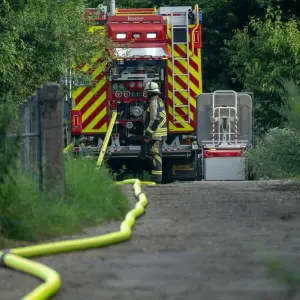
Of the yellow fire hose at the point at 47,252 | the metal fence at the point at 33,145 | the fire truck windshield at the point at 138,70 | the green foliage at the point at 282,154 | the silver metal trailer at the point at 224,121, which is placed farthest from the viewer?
the fire truck windshield at the point at 138,70

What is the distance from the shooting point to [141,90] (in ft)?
66.5

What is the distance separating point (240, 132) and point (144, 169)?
1959 millimetres

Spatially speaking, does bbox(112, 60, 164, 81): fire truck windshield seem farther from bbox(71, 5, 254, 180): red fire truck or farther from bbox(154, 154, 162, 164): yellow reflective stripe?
bbox(154, 154, 162, 164): yellow reflective stripe

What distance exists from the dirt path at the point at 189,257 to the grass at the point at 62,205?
0.86 ft

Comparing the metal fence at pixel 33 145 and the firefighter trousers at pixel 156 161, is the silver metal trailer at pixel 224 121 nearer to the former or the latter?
the firefighter trousers at pixel 156 161

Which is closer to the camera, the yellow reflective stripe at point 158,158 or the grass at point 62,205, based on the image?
the grass at point 62,205

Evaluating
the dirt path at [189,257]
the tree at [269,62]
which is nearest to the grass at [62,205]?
the dirt path at [189,257]

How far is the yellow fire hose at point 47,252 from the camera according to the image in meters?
6.12

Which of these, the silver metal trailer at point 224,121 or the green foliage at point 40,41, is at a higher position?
the green foliage at point 40,41

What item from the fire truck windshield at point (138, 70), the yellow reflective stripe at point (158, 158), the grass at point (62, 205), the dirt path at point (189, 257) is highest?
the fire truck windshield at point (138, 70)

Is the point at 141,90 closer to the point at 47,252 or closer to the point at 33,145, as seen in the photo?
the point at 33,145

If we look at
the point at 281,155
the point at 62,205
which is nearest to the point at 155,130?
the point at 281,155

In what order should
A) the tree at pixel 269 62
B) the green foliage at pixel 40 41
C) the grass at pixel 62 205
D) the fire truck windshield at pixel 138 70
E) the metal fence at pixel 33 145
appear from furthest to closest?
the tree at pixel 269 62 < the fire truck windshield at pixel 138 70 < the green foliage at pixel 40 41 < the metal fence at pixel 33 145 < the grass at pixel 62 205

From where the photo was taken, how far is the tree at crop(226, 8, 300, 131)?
22.9m
